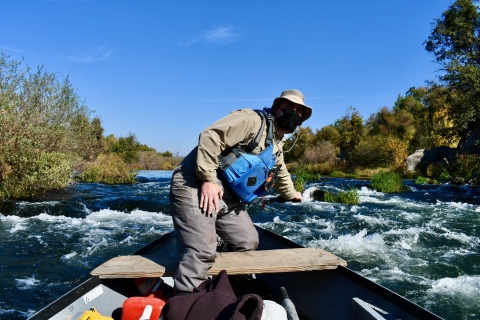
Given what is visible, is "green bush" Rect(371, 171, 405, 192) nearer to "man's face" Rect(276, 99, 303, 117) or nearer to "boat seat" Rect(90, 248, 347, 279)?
"boat seat" Rect(90, 248, 347, 279)

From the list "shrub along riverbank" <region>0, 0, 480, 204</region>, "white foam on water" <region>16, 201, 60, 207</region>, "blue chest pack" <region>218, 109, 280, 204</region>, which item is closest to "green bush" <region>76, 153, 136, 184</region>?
"shrub along riverbank" <region>0, 0, 480, 204</region>

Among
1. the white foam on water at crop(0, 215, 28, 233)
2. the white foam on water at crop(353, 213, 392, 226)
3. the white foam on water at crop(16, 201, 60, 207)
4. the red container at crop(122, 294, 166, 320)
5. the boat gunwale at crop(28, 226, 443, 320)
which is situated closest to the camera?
the boat gunwale at crop(28, 226, 443, 320)

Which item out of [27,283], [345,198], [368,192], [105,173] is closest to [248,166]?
[27,283]

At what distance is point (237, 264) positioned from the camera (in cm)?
306

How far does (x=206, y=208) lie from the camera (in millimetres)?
2865

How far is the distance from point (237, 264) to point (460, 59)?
23531 mm

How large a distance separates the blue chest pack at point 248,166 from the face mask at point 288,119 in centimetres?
13

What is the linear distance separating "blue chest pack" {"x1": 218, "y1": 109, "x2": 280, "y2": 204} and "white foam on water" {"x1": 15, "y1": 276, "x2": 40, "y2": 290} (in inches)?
149

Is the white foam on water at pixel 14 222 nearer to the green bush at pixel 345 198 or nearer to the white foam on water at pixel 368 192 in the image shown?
the green bush at pixel 345 198

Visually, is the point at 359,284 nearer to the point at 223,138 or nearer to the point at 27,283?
the point at 223,138

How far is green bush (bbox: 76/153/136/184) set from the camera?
2098cm

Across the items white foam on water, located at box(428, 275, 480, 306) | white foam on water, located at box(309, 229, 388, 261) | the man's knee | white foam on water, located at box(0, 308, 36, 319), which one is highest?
the man's knee

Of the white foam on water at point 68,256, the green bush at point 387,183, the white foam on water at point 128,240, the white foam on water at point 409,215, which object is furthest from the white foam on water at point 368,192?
the white foam on water at point 68,256

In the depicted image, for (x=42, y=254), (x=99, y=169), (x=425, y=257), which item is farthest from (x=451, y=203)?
(x=99, y=169)
